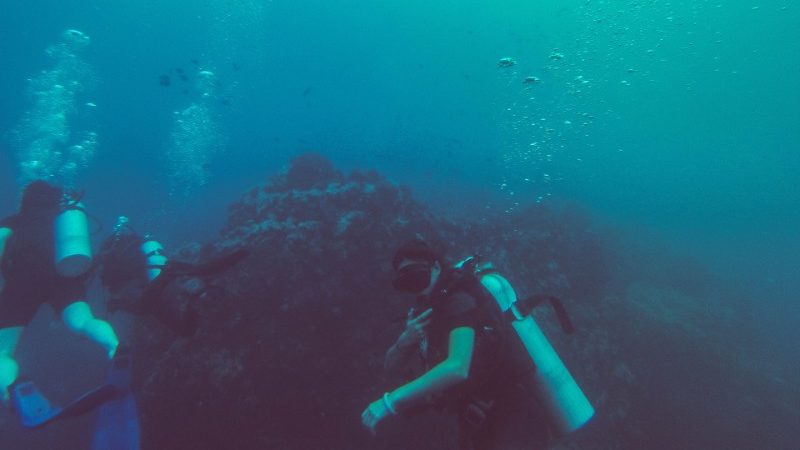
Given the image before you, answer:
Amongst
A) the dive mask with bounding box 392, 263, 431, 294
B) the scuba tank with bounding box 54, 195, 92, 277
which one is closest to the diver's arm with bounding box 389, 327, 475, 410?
the dive mask with bounding box 392, 263, 431, 294

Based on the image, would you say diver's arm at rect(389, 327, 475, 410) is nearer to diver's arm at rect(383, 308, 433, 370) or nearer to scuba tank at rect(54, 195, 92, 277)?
diver's arm at rect(383, 308, 433, 370)

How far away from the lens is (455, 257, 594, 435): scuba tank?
2.77 metres

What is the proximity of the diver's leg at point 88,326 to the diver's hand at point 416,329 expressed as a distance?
15.8ft

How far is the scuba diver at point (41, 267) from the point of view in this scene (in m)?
5.04

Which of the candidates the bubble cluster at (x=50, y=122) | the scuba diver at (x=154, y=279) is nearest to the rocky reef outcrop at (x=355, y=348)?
the scuba diver at (x=154, y=279)

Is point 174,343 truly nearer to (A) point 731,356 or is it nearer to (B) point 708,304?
(A) point 731,356

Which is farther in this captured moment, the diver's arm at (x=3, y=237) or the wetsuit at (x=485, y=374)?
the diver's arm at (x=3, y=237)

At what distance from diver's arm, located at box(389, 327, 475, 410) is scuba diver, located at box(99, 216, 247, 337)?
3.32 m

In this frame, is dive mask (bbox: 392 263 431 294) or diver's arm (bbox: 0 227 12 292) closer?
dive mask (bbox: 392 263 431 294)

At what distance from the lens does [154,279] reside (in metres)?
4.88

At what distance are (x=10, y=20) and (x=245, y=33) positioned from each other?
4058 cm

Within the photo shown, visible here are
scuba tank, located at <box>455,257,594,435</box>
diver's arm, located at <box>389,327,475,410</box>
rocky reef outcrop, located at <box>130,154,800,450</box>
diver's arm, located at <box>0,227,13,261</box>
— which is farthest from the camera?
rocky reef outcrop, located at <box>130,154,800,450</box>

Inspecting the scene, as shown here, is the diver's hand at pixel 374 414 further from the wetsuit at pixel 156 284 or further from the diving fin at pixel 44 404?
the diving fin at pixel 44 404

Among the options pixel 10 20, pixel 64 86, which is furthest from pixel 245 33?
pixel 64 86
